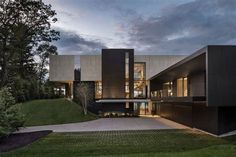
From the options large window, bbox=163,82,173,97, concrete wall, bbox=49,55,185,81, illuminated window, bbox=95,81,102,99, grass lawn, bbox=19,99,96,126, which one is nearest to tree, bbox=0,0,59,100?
grass lawn, bbox=19,99,96,126

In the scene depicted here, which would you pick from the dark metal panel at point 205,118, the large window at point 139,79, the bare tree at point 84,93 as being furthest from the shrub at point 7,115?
the large window at point 139,79

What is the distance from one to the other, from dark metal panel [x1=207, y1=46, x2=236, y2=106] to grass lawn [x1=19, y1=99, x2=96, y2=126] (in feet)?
54.1

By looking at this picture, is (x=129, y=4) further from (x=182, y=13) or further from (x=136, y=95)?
(x=136, y=95)

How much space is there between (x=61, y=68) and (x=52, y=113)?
9.69 metres

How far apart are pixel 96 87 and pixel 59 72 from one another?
5158 mm

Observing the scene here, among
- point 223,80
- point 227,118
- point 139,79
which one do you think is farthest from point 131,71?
point 223,80

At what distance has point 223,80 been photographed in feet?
43.9

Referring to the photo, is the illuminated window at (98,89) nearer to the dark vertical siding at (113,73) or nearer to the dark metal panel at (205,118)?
the dark vertical siding at (113,73)

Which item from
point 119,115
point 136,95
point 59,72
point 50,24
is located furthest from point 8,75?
point 136,95

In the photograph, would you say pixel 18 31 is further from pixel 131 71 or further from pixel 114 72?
pixel 131 71

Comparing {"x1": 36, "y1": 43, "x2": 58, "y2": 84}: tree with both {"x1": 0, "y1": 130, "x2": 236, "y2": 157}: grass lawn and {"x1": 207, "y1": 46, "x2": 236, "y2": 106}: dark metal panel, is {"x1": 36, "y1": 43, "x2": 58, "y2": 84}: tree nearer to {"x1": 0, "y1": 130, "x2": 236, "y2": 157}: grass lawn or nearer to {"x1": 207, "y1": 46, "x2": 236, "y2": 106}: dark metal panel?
{"x1": 0, "y1": 130, "x2": 236, "y2": 157}: grass lawn

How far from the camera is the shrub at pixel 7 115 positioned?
1539 centimetres

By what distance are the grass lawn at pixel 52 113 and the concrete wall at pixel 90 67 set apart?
4407 mm

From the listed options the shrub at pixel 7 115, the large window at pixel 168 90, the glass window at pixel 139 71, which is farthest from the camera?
the glass window at pixel 139 71
